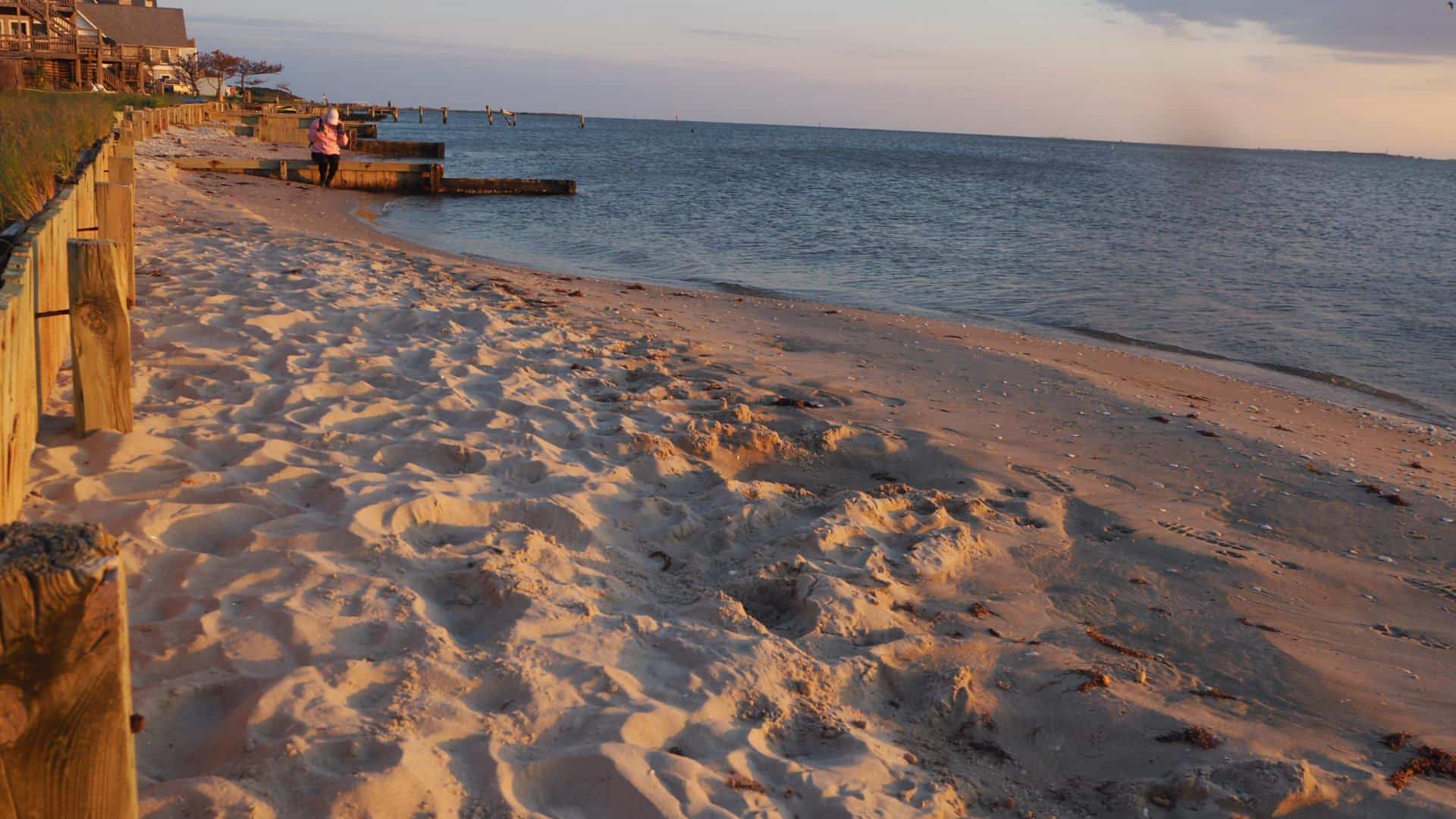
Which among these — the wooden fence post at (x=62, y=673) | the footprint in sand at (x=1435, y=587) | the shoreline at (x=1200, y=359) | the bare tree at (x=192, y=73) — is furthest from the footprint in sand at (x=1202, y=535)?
the bare tree at (x=192, y=73)

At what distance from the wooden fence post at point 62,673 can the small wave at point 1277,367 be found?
36.6 feet

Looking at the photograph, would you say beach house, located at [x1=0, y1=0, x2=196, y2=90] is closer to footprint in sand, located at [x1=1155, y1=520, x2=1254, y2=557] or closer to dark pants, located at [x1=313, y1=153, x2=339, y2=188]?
dark pants, located at [x1=313, y1=153, x2=339, y2=188]

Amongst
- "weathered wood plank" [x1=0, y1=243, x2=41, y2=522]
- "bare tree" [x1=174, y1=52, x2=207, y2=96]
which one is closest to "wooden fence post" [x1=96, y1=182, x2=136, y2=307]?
"weathered wood plank" [x1=0, y1=243, x2=41, y2=522]

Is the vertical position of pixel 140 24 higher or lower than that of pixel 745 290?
higher

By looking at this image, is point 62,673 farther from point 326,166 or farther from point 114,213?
point 326,166

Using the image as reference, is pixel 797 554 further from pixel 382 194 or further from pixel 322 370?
pixel 382 194

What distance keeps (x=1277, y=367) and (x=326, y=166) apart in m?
20.3

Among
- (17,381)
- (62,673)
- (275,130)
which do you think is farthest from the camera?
(275,130)

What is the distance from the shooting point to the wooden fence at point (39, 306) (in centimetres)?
337

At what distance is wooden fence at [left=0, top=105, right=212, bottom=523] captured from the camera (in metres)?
3.37

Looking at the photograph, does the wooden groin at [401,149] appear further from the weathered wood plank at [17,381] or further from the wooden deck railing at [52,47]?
the weathered wood plank at [17,381]

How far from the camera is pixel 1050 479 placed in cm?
576

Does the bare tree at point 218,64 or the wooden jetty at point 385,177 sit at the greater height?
the bare tree at point 218,64

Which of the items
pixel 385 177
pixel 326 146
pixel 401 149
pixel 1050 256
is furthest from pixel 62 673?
pixel 401 149
